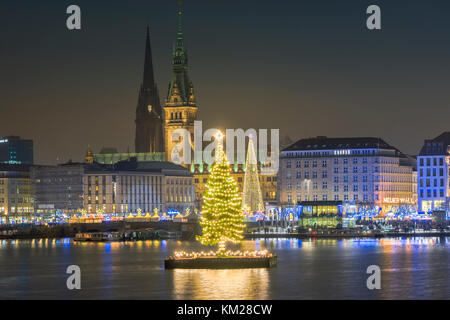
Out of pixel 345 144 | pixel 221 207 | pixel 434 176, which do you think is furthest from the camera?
pixel 345 144

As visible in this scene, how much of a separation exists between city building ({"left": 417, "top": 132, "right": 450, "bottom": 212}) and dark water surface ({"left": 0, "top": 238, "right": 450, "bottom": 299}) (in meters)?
77.7

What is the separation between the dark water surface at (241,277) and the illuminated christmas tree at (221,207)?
2490 millimetres

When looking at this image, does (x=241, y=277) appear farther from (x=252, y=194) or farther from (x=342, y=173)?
(x=342, y=173)

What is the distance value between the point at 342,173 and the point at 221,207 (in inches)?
4746

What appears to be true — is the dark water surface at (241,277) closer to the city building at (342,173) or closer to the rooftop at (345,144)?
the city building at (342,173)

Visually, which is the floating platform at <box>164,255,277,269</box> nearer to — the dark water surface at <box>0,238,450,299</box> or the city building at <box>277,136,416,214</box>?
the dark water surface at <box>0,238,450,299</box>

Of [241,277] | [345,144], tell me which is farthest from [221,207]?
[345,144]

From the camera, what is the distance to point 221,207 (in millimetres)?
76875

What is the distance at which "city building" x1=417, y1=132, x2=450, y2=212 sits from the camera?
190m

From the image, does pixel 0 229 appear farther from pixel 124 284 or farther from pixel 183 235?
pixel 124 284

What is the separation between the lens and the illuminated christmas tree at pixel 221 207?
76.8 metres

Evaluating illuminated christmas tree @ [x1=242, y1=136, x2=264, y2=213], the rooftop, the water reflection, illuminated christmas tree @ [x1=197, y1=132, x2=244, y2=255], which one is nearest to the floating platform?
the water reflection

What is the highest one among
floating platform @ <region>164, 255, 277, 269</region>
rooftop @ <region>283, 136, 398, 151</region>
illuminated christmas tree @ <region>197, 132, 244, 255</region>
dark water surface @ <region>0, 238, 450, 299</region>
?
rooftop @ <region>283, 136, 398, 151</region>

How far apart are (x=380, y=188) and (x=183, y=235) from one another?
43.3 m
